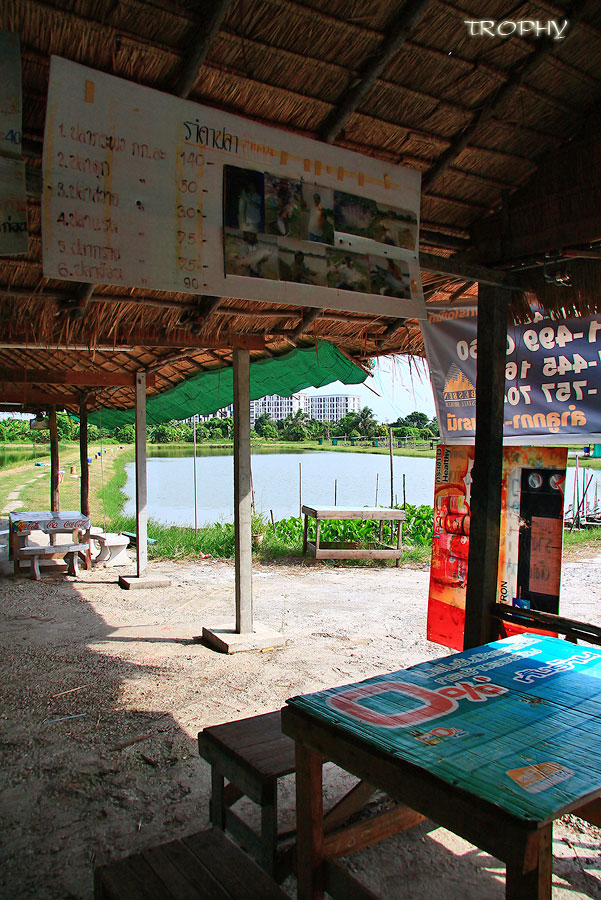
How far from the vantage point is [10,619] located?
607 cm

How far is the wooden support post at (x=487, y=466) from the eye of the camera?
3.04 meters

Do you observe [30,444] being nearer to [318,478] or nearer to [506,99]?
[318,478]

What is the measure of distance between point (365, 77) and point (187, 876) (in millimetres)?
2623

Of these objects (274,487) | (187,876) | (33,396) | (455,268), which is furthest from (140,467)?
(274,487)

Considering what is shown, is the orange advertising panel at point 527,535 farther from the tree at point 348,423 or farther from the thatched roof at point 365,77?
the tree at point 348,423

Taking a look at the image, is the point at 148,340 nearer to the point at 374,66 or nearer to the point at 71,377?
the point at 374,66

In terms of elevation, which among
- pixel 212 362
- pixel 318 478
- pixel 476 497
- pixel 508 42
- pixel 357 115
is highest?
pixel 508 42

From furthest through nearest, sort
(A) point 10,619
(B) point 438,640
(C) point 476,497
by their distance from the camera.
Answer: (A) point 10,619 → (B) point 438,640 → (C) point 476,497

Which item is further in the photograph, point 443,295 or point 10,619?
point 10,619

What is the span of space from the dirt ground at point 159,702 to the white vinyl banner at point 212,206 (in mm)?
2247

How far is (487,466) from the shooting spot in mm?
3068

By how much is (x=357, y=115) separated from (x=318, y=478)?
30.6 meters

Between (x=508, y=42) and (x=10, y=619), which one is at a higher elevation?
(x=508, y=42)

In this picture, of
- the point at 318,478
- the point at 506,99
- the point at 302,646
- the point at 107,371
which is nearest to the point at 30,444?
the point at 318,478
